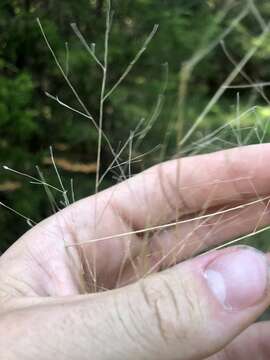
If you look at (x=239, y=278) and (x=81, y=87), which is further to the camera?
(x=81, y=87)

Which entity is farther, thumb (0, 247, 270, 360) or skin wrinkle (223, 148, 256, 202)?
skin wrinkle (223, 148, 256, 202)

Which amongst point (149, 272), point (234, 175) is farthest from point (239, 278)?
point (234, 175)

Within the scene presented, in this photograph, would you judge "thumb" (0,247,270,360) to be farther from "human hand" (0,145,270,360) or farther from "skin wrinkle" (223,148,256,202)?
Result: "skin wrinkle" (223,148,256,202)

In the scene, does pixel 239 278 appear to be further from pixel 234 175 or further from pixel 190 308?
pixel 234 175

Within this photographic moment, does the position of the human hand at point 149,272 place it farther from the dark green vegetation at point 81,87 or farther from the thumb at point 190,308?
the dark green vegetation at point 81,87

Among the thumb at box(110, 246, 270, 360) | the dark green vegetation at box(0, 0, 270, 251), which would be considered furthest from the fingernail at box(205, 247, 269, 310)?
the dark green vegetation at box(0, 0, 270, 251)

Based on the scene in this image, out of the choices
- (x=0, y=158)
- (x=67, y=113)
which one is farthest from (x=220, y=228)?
(x=67, y=113)

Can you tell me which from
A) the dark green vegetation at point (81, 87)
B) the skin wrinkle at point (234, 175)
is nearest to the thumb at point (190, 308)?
the skin wrinkle at point (234, 175)

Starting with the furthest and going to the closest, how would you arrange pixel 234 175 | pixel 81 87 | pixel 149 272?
1. pixel 81 87
2. pixel 234 175
3. pixel 149 272
